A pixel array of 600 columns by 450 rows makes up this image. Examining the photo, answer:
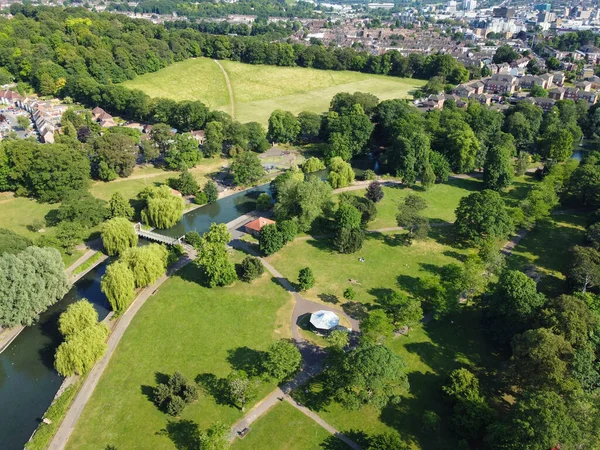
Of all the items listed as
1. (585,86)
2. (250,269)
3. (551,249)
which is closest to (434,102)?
(585,86)

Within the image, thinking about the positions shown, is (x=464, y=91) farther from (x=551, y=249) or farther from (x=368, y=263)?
(x=368, y=263)

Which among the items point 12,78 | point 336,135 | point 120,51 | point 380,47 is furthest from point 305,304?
point 380,47

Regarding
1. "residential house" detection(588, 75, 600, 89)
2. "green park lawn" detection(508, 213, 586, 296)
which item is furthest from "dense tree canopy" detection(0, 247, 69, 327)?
"residential house" detection(588, 75, 600, 89)

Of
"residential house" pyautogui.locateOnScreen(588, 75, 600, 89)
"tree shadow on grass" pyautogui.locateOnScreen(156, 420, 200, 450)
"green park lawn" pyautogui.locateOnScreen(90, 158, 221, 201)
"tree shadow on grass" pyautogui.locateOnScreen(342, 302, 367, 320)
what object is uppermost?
"residential house" pyautogui.locateOnScreen(588, 75, 600, 89)

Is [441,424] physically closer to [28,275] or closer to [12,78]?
[28,275]

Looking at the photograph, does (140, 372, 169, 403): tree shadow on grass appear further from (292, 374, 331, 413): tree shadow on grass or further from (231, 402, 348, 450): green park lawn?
(292, 374, 331, 413): tree shadow on grass

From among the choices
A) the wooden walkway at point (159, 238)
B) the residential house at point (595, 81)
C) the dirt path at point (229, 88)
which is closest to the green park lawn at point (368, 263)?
the wooden walkway at point (159, 238)
